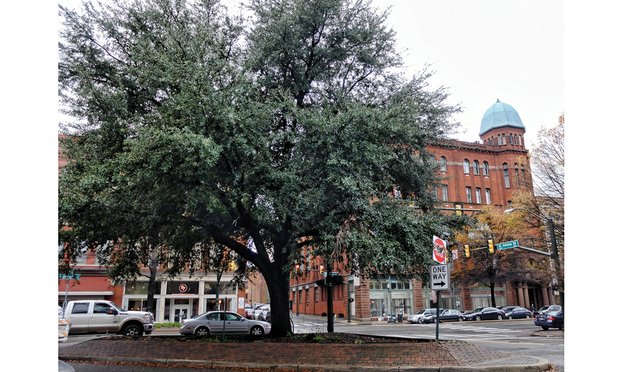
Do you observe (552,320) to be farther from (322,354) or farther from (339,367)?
(339,367)

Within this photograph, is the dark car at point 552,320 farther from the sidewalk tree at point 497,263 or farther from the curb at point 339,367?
the curb at point 339,367

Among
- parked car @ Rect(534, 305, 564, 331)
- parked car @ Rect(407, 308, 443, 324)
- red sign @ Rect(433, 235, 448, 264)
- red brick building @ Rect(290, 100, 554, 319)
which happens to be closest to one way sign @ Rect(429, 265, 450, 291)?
red sign @ Rect(433, 235, 448, 264)

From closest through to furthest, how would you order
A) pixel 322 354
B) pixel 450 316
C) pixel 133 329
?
pixel 322 354 < pixel 133 329 < pixel 450 316

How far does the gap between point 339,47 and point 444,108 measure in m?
4.17

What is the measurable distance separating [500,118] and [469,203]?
14481 millimetres

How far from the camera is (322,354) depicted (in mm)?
10992

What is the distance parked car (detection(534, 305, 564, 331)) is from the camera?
26.8 metres

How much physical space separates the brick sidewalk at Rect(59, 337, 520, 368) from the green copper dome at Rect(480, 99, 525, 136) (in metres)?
55.5

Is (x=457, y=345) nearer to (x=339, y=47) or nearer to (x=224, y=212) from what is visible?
(x=224, y=212)

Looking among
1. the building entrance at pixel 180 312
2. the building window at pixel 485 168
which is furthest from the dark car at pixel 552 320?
the building window at pixel 485 168

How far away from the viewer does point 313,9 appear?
Result: 43.9 ft

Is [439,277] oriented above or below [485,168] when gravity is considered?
below

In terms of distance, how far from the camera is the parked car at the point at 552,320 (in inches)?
1056

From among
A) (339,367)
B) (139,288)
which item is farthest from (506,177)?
(339,367)
